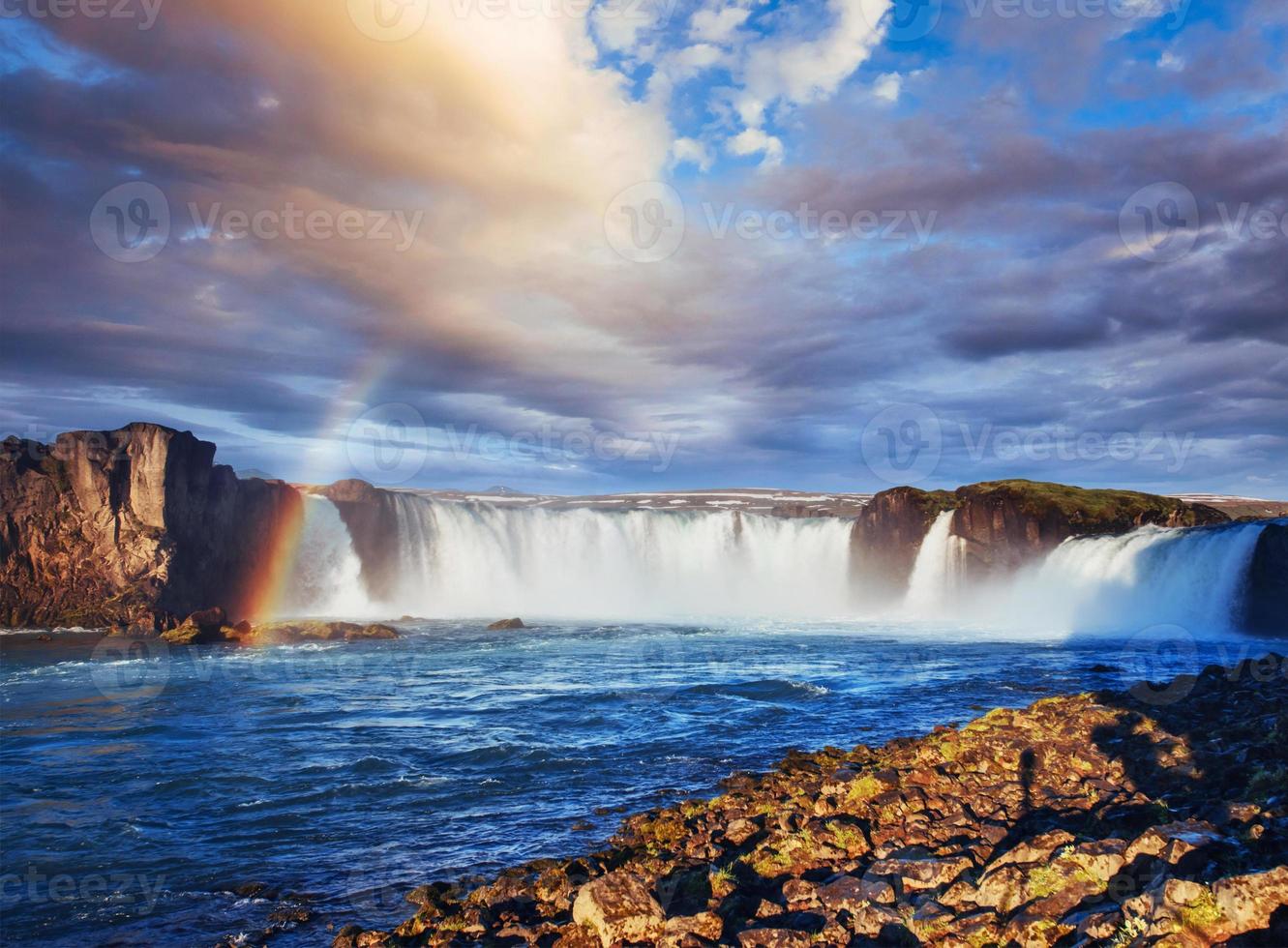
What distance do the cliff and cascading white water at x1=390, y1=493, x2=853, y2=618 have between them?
757cm

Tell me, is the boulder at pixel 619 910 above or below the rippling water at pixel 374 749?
above

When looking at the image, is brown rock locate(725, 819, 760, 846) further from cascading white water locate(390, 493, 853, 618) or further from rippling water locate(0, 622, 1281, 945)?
cascading white water locate(390, 493, 853, 618)

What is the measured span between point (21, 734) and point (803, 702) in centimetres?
2452

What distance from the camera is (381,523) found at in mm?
73812

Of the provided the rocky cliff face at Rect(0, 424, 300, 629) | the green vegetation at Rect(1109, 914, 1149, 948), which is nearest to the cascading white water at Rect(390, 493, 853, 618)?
the rocky cliff face at Rect(0, 424, 300, 629)

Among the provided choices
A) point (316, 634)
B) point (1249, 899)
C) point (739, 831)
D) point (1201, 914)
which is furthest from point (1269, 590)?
point (316, 634)

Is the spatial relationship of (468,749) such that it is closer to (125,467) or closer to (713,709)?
(713,709)

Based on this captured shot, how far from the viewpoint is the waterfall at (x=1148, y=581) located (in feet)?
147

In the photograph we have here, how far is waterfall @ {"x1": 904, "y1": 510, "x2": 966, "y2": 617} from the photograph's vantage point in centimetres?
6662

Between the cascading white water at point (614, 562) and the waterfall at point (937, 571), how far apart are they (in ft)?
24.4

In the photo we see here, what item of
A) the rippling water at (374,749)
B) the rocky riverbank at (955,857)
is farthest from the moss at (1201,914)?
the rippling water at (374,749)

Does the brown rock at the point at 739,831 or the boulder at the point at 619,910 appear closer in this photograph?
the boulder at the point at 619,910

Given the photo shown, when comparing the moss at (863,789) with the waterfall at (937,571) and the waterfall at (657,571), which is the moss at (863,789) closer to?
the waterfall at (657,571)

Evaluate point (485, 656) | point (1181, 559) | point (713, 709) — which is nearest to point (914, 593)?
point (1181, 559)
